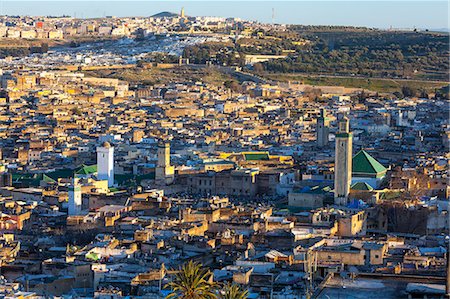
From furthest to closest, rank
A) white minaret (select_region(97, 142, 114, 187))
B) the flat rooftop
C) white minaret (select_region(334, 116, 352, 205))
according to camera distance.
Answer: white minaret (select_region(97, 142, 114, 187)) < white minaret (select_region(334, 116, 352, 205)) < the flat rooftop

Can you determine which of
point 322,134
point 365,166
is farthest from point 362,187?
point 322,134

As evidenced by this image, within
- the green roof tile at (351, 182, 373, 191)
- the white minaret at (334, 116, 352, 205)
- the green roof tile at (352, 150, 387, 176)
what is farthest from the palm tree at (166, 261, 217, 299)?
the green roof tile at (352, 150, 387, 176)

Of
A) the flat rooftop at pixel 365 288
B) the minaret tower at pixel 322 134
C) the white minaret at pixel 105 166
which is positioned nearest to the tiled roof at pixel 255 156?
the minaret tower at pixel 322 134

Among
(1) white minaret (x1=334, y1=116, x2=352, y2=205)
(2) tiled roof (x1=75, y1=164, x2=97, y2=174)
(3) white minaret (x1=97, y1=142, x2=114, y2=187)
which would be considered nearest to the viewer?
(1) white minaret (x1=334, y1=116, x2=352, y2=205)

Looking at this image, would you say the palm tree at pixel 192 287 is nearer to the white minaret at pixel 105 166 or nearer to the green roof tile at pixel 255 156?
the white minaret at pixel 105 166

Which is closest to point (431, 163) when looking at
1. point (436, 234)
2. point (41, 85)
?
point (436, 234)

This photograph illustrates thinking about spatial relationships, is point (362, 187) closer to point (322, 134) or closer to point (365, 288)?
point (322, 134)

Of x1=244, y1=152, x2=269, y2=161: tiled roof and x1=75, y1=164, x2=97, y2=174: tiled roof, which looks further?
x1=244, y1=152, x2=269, y2=161: tiled roof

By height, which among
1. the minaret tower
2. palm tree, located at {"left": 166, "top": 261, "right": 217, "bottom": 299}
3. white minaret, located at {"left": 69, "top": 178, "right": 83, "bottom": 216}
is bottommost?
white minaret, located at {"left": 69, "top": 178, "right": 83, "bottom": 216}

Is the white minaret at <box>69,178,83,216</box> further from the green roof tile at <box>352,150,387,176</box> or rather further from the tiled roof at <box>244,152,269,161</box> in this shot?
the tiled roof at <box>244,152,269,161</box>
